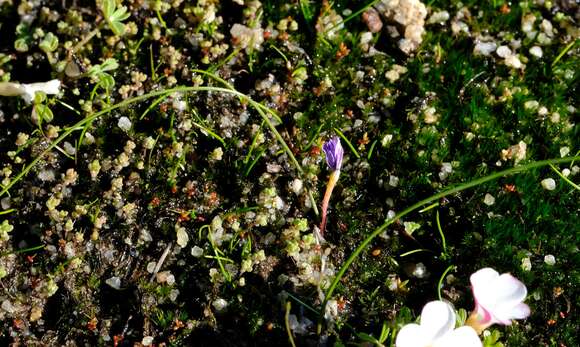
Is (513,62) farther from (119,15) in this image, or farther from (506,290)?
(119,15)

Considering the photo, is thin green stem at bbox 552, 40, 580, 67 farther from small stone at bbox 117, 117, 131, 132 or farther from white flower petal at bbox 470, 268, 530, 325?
small stone at bbox 117, 117, 131, 132

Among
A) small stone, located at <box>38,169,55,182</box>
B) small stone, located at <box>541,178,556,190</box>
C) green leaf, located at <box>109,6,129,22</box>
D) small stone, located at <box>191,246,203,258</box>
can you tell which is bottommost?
small stone, located at <box>191,246,203,258</box>

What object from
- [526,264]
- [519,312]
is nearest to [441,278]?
[526,264]

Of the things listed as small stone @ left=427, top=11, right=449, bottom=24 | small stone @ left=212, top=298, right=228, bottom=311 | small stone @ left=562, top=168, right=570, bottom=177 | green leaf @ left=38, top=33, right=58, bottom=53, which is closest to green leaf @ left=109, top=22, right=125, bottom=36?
green leaf @ left=38, top=33, right=58, bottom=53

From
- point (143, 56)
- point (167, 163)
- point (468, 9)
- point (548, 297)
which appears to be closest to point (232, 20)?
point (143, 56)

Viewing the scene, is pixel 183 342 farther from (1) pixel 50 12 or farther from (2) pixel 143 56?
(1) pixel 50 12

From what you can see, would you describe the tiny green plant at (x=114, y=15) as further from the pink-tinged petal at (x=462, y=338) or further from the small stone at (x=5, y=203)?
the pink-tinged petal at (x=462, y=338)

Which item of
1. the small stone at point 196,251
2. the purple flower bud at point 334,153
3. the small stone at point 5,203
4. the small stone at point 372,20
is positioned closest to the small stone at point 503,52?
the small stone at point 372,20
